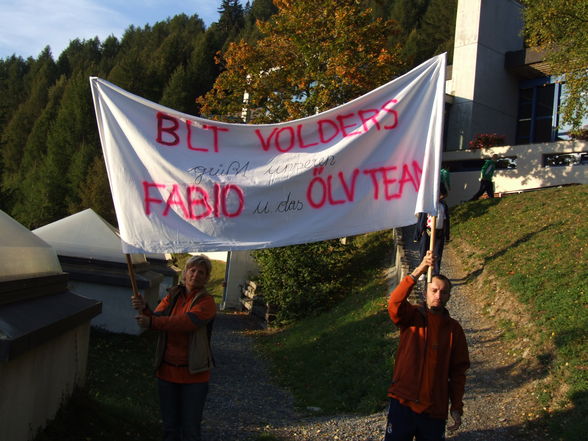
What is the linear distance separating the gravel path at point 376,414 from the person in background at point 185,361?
2.49 m

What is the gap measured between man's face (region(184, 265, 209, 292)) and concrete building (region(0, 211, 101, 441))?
124 cm

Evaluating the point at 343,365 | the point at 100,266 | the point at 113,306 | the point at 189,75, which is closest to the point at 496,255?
the point at 343,365

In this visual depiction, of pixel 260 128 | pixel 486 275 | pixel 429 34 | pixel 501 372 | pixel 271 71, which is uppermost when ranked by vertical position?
pixel 429 34

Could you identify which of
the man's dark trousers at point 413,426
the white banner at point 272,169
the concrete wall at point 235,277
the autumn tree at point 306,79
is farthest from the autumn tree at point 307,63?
the man's dark trousers at point 413,426

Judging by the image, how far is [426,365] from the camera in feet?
14.1

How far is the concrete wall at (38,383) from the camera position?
14.6 feet

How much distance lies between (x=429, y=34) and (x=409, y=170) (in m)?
71.6

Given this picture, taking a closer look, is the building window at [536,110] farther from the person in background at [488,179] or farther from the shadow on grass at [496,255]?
the shadow on grass at [496,255]

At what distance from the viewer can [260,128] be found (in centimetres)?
505

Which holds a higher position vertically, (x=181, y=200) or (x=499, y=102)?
(x=499, y=102)

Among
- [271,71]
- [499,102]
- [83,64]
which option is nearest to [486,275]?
[271,71]

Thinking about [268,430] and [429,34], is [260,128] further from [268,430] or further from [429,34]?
[429,34]

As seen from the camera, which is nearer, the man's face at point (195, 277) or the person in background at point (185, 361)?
the person in background at point (185, 361)

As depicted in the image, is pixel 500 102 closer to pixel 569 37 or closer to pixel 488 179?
pixel 488 179
